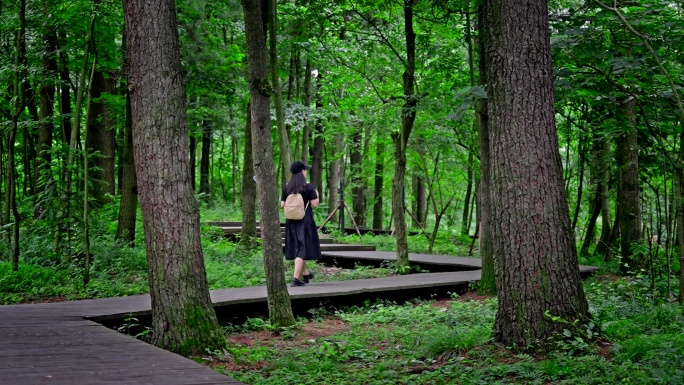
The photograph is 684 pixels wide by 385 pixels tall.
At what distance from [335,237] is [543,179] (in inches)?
643

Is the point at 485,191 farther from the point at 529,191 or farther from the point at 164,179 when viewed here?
the point at 164,179

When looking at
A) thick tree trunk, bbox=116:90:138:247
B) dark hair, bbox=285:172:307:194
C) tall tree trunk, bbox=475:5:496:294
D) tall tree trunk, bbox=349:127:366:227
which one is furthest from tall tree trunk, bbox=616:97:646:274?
tall tree trunk, bbox=349:127:366:227

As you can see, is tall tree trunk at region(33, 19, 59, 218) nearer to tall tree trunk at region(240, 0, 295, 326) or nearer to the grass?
tall tree trunk at region(240, 0, 295, 326)

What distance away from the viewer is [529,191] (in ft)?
19.6

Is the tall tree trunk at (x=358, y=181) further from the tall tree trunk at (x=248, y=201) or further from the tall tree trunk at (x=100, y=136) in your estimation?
the tall tree trunk at (x=248, y=201)

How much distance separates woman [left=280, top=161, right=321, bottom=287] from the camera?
35.9 ft

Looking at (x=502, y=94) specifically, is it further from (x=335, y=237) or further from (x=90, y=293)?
(x=335, y=237)

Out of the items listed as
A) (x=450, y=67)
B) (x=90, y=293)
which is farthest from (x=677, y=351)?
(x=450, y=67)

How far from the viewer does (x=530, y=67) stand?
19.9ft

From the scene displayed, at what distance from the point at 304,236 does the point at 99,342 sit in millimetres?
5331

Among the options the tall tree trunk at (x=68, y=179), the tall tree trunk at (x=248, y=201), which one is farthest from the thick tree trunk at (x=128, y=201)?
the tall tree trunk at (x=248, y=201)

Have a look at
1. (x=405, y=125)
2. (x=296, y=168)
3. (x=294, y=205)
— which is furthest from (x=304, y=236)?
(x=405, y=125)

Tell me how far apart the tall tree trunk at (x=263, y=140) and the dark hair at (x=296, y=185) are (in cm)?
275

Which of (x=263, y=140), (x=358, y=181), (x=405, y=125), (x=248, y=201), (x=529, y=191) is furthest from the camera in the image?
(x=358, y=181)
